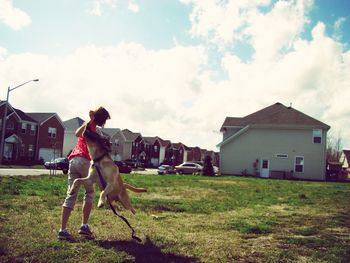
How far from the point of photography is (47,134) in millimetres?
59062

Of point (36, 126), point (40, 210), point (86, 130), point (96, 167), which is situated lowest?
point (40, 210)

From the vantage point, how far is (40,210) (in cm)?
756

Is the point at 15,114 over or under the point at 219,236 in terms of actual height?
over

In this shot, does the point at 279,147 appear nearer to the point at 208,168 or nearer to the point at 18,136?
the point at 208,168

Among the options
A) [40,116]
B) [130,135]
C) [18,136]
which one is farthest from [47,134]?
[130,135]

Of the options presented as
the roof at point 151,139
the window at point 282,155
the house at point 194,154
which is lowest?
the window at point 282,155

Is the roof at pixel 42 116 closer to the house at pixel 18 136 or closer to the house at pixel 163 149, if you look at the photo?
the house at pixel 18 136

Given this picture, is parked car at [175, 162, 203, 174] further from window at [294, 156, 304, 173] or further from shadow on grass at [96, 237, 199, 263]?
shadow on grass at [96, 237, 199, 263]

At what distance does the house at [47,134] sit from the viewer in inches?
2263

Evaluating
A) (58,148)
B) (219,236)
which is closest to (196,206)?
(219,236)

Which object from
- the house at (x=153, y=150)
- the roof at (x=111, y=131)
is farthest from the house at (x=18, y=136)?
the house at (x=153, y=150)

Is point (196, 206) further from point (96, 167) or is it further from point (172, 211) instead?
point (96, 167)

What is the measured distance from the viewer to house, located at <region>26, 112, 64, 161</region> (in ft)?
189

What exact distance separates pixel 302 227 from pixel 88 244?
14.0ft
